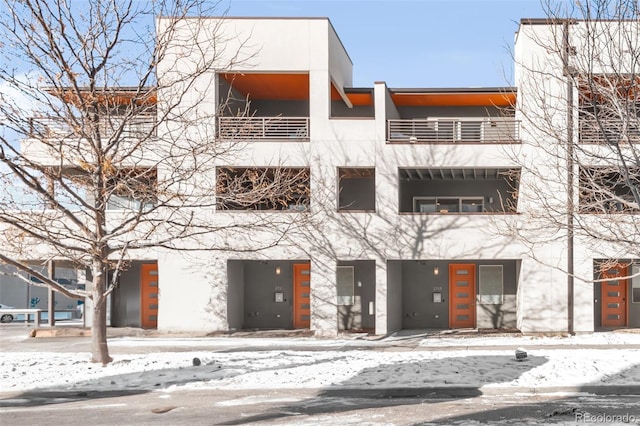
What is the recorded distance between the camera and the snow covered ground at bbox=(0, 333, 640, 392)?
1275cm

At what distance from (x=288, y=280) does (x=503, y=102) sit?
11.2 metres

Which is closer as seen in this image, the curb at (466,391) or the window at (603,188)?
the curb at (466,391)

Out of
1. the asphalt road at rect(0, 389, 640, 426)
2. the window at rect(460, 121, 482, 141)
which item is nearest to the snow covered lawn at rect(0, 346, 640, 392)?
the asphalt road at rect(0, 389, 640, 426)

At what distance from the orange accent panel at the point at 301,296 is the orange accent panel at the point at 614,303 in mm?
11500

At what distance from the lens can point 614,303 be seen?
83.9 feet

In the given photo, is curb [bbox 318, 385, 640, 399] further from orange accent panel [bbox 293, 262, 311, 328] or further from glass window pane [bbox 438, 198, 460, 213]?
glass window pane [bbox 438, 198, 460, 213]

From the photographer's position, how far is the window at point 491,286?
2597 centimetres

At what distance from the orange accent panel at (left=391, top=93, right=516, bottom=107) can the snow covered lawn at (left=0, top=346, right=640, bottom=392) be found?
39.5 feet

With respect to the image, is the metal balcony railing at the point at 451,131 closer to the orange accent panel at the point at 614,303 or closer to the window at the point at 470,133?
the window at the point at 470,133

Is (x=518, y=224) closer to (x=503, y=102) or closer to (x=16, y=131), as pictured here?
(x=503, y=102)

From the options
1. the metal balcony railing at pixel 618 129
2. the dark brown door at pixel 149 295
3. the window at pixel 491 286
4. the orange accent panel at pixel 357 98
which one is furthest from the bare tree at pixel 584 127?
the dark brown door at pixel 149 295

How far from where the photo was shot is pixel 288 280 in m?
26.5

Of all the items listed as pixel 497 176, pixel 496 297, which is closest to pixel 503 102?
pixel 497 176

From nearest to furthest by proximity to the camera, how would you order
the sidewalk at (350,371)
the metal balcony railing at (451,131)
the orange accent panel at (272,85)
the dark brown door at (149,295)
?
→ the sidewalk at (350,371), the metal balcony railing at (451,131), the orange accent panel at (272,85), the dark brown door at (149,295)
